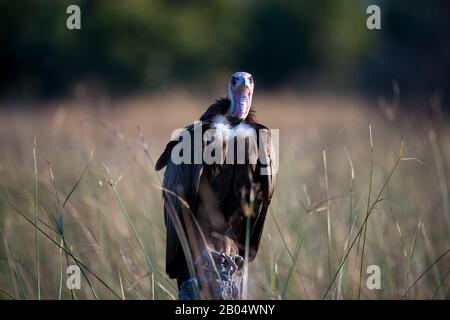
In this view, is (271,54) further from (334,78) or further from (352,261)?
(352,261)

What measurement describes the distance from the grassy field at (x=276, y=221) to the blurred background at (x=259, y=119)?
0.09ft

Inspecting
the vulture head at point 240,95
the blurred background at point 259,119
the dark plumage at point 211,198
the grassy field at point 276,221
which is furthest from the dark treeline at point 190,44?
the dark plumage at point 211,198

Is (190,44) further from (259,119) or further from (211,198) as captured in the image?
(211,198)

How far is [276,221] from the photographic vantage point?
4438 millimetres

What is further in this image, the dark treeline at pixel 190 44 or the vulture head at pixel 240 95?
the dark treeline at pixel 190 44

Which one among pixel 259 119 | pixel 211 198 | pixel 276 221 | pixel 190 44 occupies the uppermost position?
pixel 190 44

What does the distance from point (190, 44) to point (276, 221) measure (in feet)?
77.3

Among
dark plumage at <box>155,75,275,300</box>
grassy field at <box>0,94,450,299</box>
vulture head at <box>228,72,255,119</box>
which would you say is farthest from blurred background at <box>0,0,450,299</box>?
vulture head at <box>228,72,255,119</box>

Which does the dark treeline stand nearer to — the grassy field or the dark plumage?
the grassy field

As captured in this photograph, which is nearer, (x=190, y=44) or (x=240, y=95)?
(x=240, y=95)

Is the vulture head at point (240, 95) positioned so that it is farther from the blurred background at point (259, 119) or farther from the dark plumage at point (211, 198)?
the blurred background at point (259, 119)

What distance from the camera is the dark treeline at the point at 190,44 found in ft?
82.3

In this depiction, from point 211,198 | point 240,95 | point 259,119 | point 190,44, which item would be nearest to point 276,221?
point 211,198

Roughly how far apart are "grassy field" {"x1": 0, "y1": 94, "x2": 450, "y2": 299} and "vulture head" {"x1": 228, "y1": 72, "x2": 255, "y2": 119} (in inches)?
24.8
